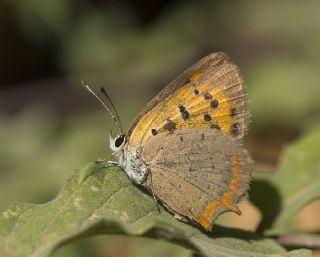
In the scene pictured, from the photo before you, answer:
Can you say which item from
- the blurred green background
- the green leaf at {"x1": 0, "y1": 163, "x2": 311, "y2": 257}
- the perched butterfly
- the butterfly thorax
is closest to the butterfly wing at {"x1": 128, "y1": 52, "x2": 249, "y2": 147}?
the perched butterfly

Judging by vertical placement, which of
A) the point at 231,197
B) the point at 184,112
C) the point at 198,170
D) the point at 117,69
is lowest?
the point at 231,197

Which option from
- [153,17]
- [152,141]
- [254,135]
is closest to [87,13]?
[153,17]

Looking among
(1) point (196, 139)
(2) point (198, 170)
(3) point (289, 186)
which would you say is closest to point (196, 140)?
(1) point (196, 139)

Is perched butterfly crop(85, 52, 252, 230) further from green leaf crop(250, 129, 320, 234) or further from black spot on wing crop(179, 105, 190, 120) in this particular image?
green leaf crop(250, 129, 320, 234)

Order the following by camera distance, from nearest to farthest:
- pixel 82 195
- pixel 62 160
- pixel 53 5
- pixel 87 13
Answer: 1. pixel 82 195
2. pixel 62 160
3. pixel 53 5
4. pixel 87 13

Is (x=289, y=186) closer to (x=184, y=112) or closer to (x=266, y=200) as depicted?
(x=266, y=200)

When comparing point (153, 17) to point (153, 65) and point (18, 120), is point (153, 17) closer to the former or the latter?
point (153, 65)
